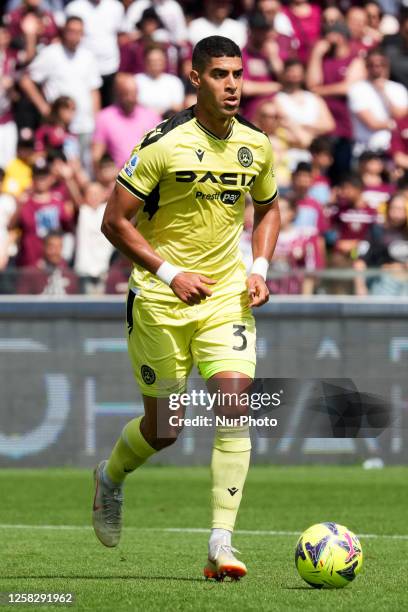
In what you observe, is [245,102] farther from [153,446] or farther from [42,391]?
[153,446]

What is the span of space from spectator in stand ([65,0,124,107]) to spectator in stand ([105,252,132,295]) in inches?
186

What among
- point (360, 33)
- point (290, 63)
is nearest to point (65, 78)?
point (290, 63)

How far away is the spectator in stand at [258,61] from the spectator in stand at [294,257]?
2990 mm

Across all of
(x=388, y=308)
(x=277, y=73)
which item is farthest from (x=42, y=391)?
(x=277, y=73)

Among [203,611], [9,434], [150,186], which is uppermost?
[150,186]

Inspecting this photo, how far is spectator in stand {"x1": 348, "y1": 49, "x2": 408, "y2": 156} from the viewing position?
59.6 ft

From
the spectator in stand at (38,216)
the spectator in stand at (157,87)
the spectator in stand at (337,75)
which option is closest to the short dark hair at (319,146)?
the spectator in stand at (337,75)

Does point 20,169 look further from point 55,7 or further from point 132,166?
point 132,166

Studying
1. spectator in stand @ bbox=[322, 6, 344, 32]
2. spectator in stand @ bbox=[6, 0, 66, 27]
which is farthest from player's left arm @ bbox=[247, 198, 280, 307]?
spectator in stand @ bbox=[322, 6, 344, 32]

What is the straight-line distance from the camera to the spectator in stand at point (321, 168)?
54.3ft

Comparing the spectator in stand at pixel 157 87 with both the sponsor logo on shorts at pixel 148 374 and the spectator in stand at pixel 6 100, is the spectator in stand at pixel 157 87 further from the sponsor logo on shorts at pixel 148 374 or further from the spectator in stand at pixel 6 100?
the sponsor logo on shorts at pixel 148 374

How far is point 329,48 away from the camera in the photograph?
19.1m

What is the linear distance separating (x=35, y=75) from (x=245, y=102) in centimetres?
286

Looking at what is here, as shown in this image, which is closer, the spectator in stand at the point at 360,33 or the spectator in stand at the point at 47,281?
the spectator in stand at the point at 47,281
